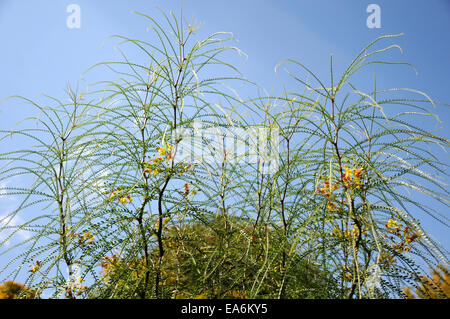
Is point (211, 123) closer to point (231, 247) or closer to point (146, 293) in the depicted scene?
point (231, 247)

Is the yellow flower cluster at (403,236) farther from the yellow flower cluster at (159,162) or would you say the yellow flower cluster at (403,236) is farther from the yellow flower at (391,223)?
the yellow flower cluster at (159,162)

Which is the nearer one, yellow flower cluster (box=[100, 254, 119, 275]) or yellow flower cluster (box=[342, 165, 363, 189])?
yellow flower cluster (box=[342, 165, 363, 189])

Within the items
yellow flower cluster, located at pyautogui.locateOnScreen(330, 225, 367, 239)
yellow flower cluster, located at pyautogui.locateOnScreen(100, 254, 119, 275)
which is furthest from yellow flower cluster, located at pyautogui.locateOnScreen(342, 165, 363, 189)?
yellow flower cluster, located at pyautogui.locateOnScreen(100, 254, 119, 275)

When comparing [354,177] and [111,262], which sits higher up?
[354,177]

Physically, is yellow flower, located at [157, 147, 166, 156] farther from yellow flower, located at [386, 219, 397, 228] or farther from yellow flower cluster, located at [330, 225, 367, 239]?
yellow flower, located at [386, 219, 397, 228]

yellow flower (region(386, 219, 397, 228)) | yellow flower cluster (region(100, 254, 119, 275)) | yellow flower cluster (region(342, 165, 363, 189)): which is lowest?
yellow flower cluster (region(100, 254, 119, 275))

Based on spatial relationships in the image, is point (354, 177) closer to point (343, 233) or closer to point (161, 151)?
point (343, 233)

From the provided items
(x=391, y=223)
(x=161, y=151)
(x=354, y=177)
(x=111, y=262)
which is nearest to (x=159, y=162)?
(x=161, y=151)

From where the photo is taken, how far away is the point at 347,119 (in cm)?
158

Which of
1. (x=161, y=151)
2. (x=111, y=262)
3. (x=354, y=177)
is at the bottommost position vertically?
(x=111, y=262)
